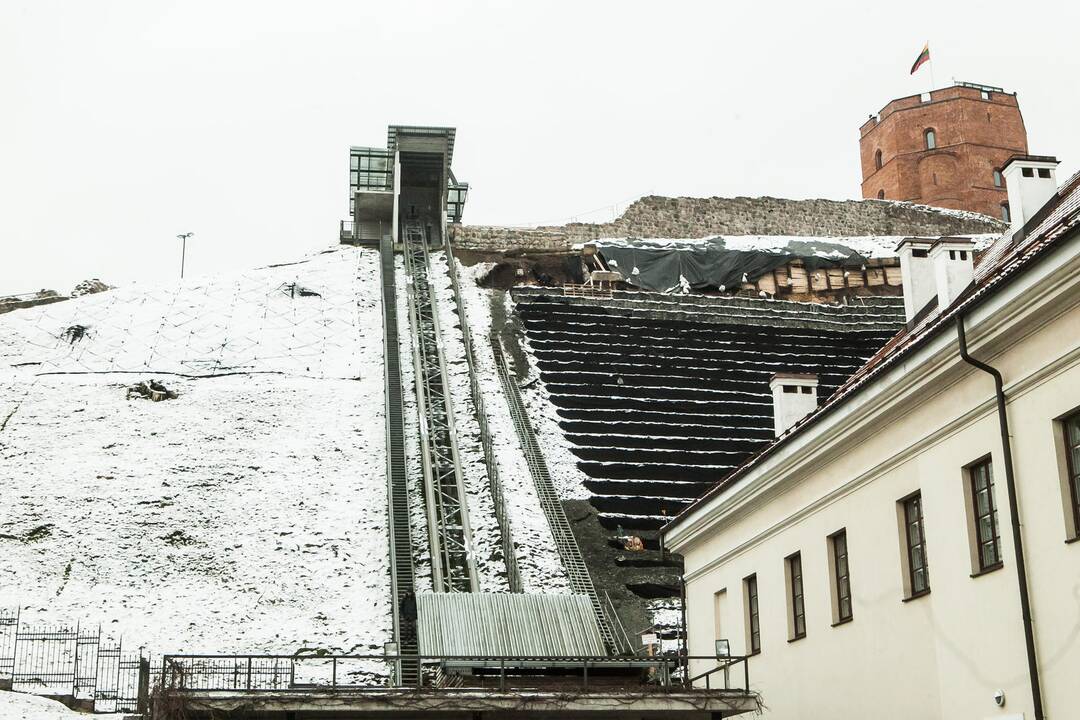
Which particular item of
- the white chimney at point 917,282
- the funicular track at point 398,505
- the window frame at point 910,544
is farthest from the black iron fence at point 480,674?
the white chimney at point 917,282

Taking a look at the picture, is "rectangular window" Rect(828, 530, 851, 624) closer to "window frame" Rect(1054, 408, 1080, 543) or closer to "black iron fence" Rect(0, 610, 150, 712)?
"window frame" Rect(1054, 408, 1080, 543)

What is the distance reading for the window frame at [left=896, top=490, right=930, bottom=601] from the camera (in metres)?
16.7

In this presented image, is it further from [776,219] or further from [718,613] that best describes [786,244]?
[718,613]

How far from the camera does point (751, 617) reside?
73.8ft

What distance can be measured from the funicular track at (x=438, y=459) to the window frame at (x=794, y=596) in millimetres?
9349

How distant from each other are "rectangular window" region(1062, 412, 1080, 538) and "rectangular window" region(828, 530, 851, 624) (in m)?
5.44

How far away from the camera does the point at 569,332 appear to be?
4766cm

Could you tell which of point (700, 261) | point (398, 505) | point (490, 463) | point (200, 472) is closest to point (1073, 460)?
point (398, 505)

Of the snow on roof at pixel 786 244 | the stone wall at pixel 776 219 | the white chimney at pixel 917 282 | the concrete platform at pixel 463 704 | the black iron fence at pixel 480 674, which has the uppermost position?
the stone wall at pixel 776 219

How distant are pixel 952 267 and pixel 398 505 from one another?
17.3 meters

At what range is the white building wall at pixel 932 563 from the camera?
538 inches

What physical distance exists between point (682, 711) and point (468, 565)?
12681mm

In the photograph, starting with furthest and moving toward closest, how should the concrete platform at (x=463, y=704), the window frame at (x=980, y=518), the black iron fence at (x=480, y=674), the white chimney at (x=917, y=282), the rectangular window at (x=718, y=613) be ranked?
the rectangular window at (x=718, y=613), the white chimney at (x=917, y=282), the black iron fence at (x=480, y=674), the concrete platform at (x=463, y=704), the window frame at (x=980, y=518)

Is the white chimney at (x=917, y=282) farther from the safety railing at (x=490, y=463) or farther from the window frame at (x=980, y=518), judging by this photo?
the safety railing at (x=490, y=463)
